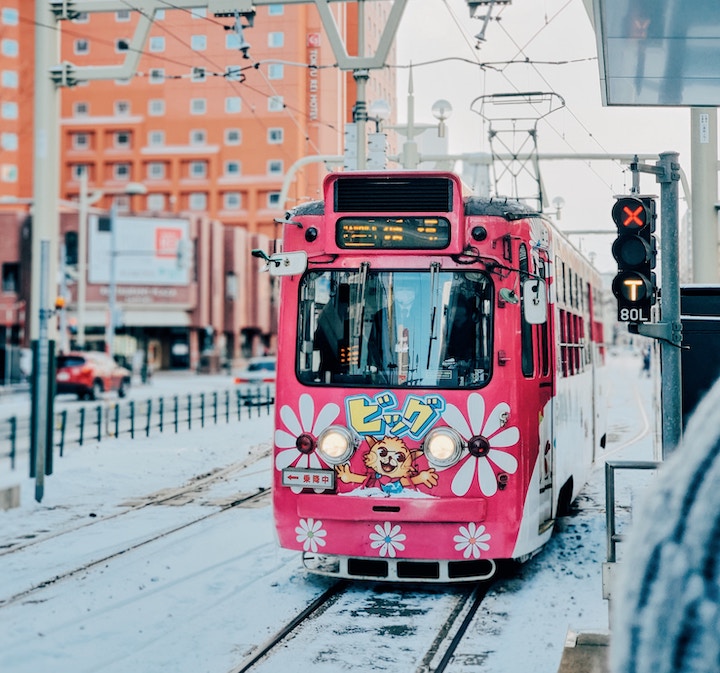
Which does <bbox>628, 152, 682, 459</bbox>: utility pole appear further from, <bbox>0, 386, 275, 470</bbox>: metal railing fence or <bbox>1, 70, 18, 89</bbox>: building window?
<bbox>1, 70, 18, 89</bbox>: building window

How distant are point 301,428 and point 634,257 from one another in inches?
114

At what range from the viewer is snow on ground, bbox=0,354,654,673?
6.39m

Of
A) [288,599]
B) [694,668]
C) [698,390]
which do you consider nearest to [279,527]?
[288,599]

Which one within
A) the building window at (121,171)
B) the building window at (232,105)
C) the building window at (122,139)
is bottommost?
Result: the building window at (121,171)

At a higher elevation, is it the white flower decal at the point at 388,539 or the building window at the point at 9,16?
the building window at the point at 9,16

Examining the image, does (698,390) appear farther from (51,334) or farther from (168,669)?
(51,334)

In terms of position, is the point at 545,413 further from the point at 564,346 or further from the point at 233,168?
the point at 233,168

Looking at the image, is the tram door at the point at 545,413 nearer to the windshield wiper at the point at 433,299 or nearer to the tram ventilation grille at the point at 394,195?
the windshield wiper at the point at 433,299

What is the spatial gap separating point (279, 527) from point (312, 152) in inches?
517

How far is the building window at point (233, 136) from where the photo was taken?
240 ft

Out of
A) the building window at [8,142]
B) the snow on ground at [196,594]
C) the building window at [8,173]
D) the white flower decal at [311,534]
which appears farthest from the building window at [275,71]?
the building window at [8,142]

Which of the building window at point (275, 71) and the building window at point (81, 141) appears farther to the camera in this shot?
the building window at point (81, 141)

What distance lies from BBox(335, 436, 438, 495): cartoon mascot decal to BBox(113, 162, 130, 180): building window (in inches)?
2942

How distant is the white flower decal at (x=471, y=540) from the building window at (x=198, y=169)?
7067cm
